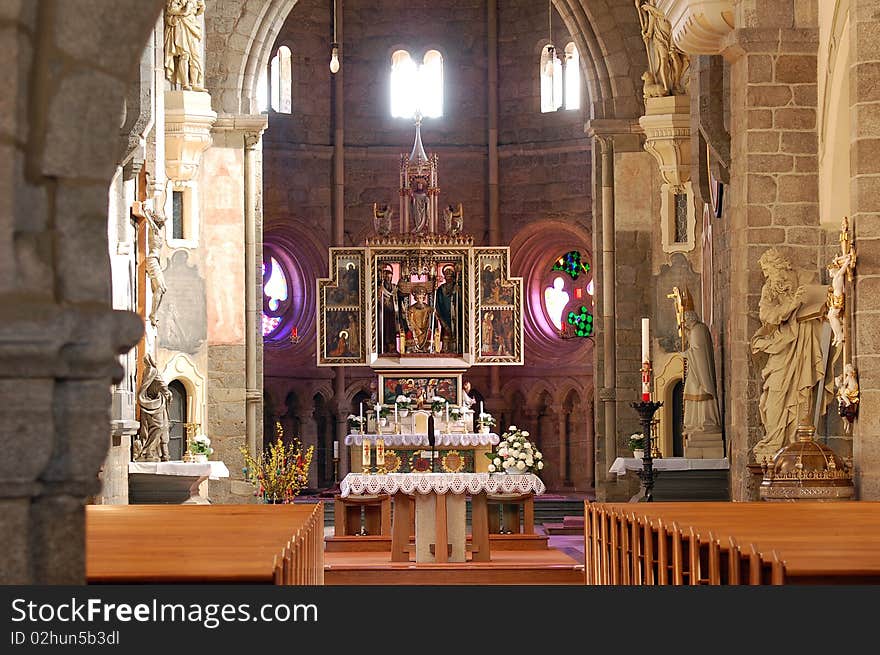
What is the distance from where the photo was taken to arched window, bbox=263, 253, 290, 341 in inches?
1033

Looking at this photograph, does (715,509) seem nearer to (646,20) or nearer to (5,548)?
(5,548)

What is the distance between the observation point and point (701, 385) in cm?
1498

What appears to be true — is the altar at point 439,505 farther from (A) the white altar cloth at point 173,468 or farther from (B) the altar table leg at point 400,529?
(A) the white altar cloth at point 173,468

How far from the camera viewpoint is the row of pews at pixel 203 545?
15.3 feet

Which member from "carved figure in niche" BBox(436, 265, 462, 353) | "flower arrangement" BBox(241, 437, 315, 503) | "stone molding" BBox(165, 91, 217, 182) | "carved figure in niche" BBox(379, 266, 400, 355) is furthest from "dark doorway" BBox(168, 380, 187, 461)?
"carved figure in niche" BBox(436, 265, 462, 353)

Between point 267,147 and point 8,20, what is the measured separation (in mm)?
22531

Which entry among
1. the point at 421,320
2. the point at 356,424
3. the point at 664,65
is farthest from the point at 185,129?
the point at 664,65

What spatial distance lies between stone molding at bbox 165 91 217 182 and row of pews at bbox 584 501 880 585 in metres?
9.26

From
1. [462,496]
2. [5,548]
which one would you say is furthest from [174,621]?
[462,496]

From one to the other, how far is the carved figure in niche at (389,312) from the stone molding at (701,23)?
9300 mm

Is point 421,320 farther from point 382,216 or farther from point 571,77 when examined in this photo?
point 571,77

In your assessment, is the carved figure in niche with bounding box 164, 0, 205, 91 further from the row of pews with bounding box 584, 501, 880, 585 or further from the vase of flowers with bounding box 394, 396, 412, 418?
the row of pews with bounding box 584, 501, 880, 585

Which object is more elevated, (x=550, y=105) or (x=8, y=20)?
(x=550, y=105)

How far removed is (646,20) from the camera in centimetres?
1866
